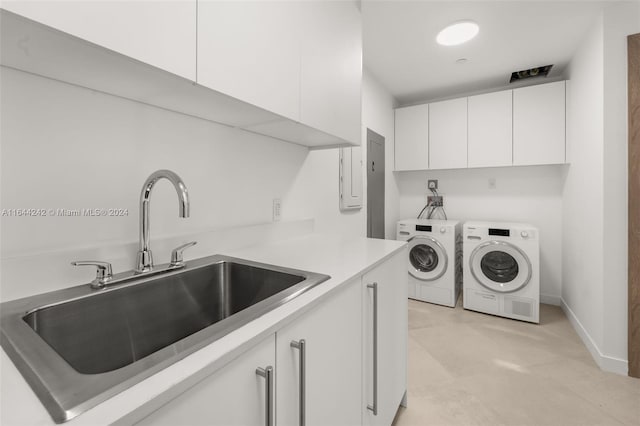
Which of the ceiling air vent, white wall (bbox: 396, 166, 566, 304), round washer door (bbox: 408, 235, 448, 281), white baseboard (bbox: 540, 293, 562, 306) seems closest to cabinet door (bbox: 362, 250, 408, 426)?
round washer door (bbox: 408, 235, 448, 281)

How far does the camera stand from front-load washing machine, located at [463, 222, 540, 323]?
2.75 m

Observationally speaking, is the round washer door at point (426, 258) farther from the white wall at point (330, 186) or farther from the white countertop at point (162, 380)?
the white countertop at point (162, 380)

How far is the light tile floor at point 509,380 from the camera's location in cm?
160

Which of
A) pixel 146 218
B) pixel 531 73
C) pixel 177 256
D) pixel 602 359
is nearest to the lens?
pixel 146 218

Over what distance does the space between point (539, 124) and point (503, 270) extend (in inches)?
61.6

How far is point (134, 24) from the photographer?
2.15ft

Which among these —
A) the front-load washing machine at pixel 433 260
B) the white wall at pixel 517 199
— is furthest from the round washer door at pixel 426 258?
the white wall at pixel 517 199

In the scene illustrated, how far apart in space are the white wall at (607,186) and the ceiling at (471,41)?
0.23m

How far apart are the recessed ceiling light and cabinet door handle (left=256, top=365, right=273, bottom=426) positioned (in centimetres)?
264

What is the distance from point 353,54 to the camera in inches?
64.2

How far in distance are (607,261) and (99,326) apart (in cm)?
286

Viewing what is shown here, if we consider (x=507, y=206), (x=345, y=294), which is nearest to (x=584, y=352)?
(x=507, y=206)

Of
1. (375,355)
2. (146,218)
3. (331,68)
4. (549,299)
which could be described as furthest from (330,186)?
(549,299)

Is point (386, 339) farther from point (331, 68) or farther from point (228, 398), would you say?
point (331, 68)
